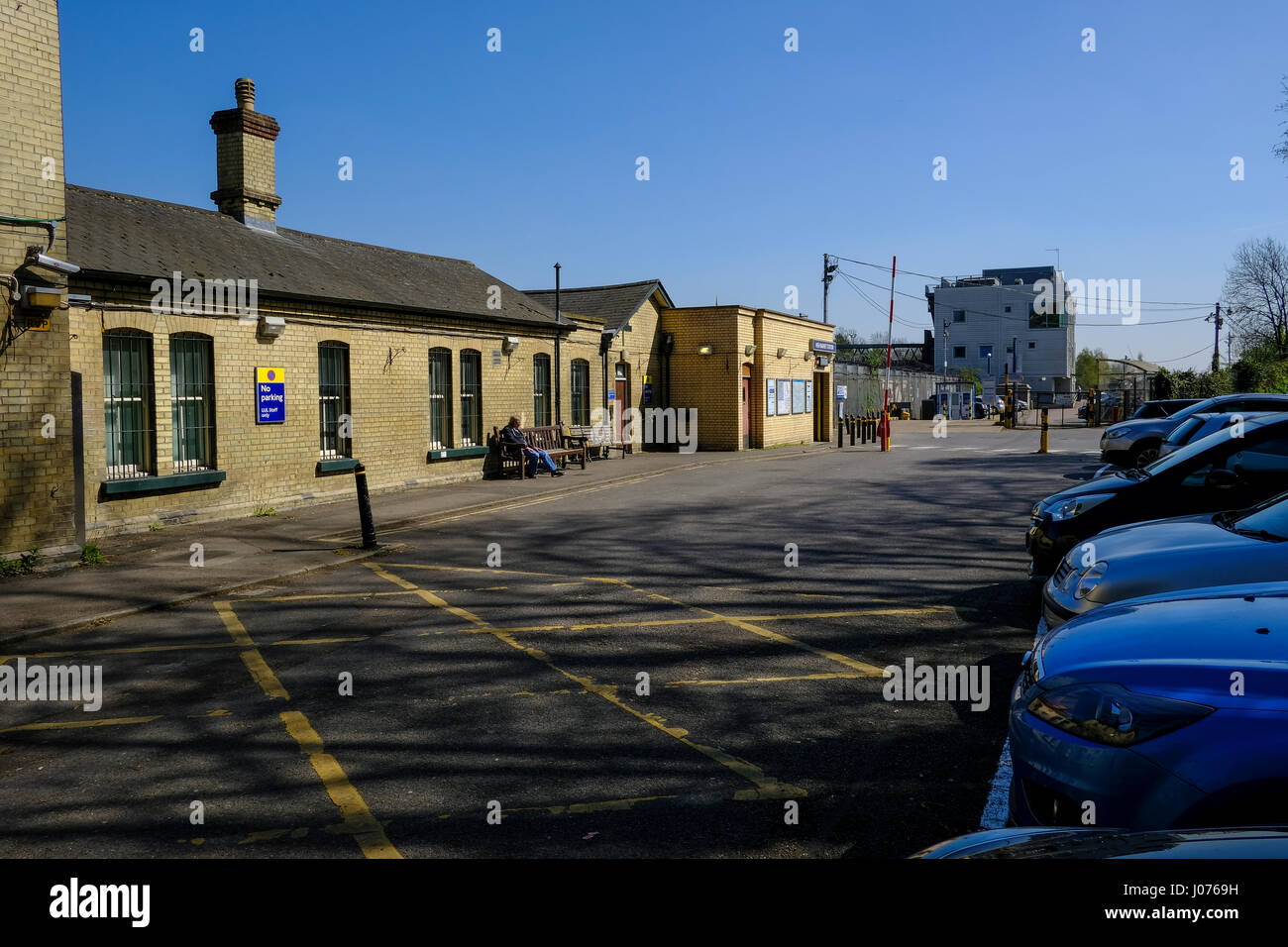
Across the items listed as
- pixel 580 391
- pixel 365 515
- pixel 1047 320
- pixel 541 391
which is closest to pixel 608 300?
pixel 580 391

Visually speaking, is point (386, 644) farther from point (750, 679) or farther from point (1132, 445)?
point (1132, 445)

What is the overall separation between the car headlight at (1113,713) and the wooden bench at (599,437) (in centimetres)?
2230

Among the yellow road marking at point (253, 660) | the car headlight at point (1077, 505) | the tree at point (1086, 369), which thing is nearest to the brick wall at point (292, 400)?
the yellow road marking at point (253, 660)

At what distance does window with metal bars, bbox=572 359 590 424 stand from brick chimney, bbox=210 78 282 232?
31.1ft

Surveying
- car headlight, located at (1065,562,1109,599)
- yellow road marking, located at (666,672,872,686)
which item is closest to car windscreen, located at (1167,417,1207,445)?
car headlight, located at (1065,562,1109,599)

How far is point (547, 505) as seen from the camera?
17.2 metres

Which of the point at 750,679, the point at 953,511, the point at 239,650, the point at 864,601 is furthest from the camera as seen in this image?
the point at 953,511

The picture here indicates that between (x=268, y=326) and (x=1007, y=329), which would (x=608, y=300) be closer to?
(x=268, y=326)

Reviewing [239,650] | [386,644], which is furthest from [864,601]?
[239,650]

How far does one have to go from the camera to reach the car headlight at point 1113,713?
309 centimetres

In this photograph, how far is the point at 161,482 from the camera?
13789 millimetres

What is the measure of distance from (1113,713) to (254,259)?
16.5 m
